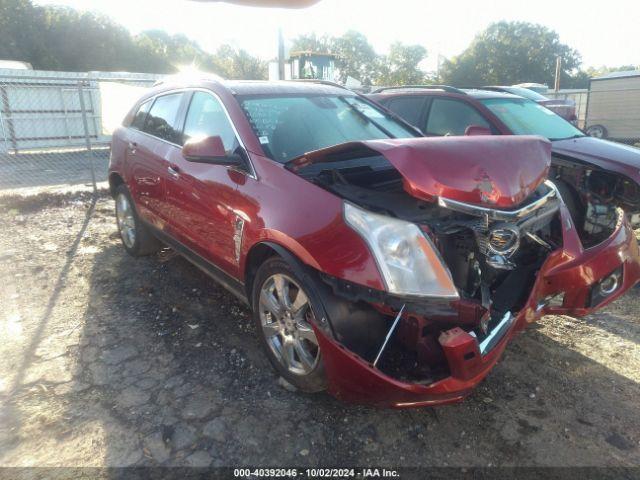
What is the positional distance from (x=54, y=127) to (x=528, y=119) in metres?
12.1

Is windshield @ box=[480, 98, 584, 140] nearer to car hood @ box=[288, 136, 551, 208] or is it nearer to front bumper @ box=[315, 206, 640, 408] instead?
front bumper @ box=[315, 206, 640, 408]

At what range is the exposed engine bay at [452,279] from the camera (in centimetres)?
228

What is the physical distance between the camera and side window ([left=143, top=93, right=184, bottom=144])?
4000 mm

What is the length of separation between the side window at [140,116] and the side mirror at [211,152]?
75.8 inches

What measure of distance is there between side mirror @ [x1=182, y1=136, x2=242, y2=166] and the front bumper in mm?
1254

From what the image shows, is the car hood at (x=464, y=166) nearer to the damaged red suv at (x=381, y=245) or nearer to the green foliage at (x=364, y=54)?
the damaged red suv at (x=381, y=245)

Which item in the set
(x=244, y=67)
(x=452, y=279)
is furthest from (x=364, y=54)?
(x=452, y=279)

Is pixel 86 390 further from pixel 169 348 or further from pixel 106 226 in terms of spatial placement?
pixel 106 226

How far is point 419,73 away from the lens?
53969 millimetres

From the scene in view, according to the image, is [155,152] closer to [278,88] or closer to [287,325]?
[278,88]

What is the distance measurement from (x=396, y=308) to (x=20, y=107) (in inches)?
522

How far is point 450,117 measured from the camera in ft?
20.6

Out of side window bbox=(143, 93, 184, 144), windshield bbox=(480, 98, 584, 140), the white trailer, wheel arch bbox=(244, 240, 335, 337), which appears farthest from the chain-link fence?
the white trailer

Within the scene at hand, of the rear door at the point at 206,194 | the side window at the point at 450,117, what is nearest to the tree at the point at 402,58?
the side window at the point at 450,117
